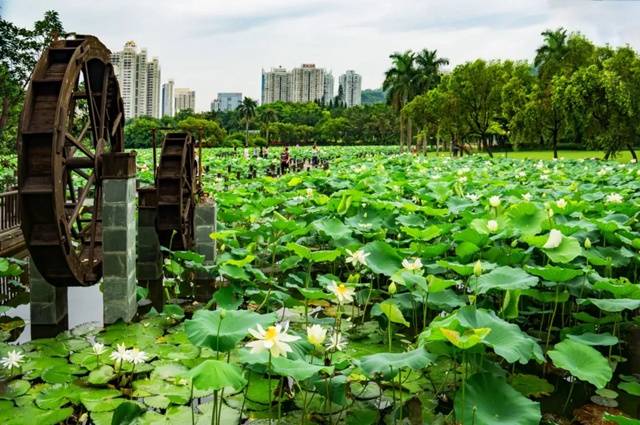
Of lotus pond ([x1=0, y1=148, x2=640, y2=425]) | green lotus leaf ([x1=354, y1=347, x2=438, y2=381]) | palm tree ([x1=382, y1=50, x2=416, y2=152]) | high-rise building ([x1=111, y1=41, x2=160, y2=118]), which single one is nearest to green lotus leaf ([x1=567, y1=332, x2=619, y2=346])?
lotus pond ([x1=0, y1=148, x2=640, y2=425])

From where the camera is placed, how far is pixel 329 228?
17.4ft

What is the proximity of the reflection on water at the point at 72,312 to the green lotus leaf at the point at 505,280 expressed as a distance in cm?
341

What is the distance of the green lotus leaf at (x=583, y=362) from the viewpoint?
2.64m

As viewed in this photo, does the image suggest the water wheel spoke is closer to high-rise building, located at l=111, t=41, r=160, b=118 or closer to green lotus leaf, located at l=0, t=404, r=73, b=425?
green lotus leaf, located at l=0, t=404, r=73, b=425

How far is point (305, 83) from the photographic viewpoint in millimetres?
164625

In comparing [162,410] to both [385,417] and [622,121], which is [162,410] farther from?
[622,121]

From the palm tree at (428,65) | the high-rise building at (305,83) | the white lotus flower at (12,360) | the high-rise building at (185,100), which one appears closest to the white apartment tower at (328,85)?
the high-rise building at (305,83)

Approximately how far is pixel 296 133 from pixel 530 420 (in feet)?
219

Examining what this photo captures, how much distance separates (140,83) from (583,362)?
104 m

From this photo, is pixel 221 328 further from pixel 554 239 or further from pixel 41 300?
pixel 41 300

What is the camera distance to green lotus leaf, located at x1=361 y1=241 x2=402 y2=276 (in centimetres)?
404

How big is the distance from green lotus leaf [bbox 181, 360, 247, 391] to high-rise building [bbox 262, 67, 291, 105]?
16421 centimetres

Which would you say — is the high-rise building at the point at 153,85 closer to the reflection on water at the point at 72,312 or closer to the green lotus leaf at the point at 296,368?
the reflection on water at the point at 72,312

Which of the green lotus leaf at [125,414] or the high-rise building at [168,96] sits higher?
the high-rise building at [168,96]
